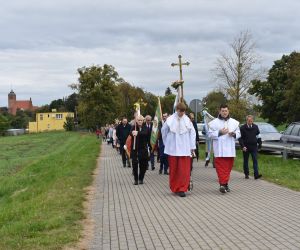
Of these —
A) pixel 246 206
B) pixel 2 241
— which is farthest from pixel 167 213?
pixel 2 241

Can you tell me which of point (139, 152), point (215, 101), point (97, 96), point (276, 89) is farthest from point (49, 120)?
point (139, 152)

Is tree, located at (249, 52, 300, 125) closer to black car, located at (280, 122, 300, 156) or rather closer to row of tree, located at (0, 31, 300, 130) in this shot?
row of tree, located at (0, 31, 300, 130)

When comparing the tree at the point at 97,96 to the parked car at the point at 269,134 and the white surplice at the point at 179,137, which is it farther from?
the white surplice at the point at 179,137

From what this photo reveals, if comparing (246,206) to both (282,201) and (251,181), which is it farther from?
(251,181)

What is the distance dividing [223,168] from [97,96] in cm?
7271

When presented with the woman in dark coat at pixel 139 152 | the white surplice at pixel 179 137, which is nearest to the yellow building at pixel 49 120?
the woman in dark coat at pixel 139 152

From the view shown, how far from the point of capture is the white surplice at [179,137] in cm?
1223

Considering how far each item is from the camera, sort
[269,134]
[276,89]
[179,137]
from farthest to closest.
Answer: [276,89], [269,134], [179,137]

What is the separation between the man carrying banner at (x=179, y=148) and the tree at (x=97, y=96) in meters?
70.7

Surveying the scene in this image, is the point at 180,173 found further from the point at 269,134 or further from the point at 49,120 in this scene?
the point at 49,120

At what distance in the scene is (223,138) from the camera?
12.6 meters

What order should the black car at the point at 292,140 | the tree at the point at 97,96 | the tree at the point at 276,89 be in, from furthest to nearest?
the tree at the point at 97,96 < the tree at the point at 276,89 < the black car at the point at 292,140

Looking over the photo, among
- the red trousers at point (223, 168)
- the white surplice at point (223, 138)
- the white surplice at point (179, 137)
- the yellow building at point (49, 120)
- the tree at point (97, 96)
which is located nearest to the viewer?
the white surplice at point (179, 137)

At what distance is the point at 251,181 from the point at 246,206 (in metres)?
4.66
